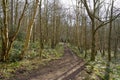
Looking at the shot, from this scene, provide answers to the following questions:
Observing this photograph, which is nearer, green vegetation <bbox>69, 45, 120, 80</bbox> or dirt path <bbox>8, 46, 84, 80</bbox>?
dirt path <bbox>8, 46, 84, 80</bbox>

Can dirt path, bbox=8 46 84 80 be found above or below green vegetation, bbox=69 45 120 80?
above

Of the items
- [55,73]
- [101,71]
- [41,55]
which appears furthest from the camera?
[41,55]

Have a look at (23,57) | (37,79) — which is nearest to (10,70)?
(37,79)

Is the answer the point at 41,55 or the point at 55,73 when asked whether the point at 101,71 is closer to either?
the point at 55,73

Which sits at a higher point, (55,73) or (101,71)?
(55,73)

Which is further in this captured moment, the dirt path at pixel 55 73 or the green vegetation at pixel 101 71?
the green vegetation at pixel 101 71

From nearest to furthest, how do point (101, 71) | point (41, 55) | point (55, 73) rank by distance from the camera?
point (55, 73)
point (101, 71)
point (41, 55)

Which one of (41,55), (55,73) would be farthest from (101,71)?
(41,55)

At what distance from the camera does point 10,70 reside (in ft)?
32.2

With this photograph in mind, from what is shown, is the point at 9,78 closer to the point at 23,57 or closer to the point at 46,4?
the point at 23,57

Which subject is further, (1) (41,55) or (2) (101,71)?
(1) (41,55)

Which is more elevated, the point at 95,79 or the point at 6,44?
the point at 6,44

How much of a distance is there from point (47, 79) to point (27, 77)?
101cm

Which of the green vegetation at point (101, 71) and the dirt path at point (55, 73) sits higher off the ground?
the dirt path at point (55, 73)
